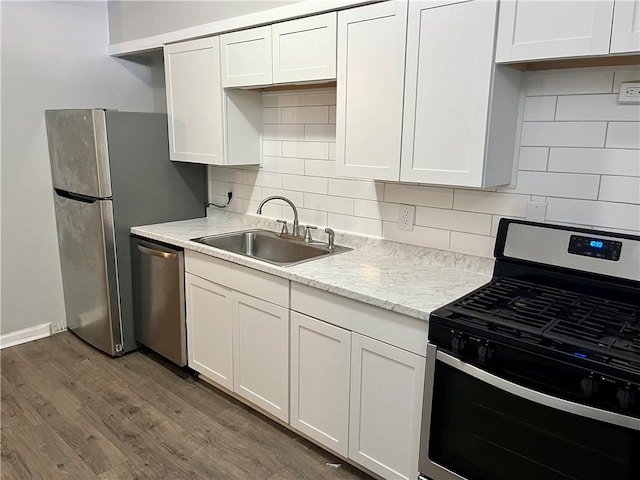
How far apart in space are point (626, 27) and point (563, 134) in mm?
487

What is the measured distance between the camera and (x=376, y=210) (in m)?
2.54

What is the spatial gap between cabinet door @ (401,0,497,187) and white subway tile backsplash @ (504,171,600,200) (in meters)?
0.30

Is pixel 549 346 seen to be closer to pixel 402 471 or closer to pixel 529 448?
pixel 529 448

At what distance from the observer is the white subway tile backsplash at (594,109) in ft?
5.69

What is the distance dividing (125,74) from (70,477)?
2798 millimetres

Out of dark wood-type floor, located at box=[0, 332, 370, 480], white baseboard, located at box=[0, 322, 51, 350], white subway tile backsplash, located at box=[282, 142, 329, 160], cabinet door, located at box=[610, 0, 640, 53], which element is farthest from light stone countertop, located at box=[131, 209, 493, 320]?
white baseboard, located at box=[0, 322, 51, 350]

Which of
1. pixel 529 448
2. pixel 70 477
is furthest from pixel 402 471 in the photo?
pixel 70 477

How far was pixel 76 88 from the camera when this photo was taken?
3.40 meters

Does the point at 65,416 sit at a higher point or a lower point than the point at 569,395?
lower

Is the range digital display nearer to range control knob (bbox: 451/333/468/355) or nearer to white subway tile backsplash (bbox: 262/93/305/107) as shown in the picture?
range control knob (bbox: 451/333/468/355)

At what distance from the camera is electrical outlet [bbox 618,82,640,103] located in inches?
66.8

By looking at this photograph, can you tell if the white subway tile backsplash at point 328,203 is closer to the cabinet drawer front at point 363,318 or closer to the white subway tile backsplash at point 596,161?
the cabinet drawer front at point 363,318

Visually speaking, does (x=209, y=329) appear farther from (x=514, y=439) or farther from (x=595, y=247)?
(x=595, y=247)

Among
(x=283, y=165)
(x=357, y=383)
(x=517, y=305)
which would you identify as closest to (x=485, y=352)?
(x=517, y=305)
